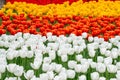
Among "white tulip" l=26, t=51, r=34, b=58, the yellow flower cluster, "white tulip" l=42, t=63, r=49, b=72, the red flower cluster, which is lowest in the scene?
"white tulip" l=42, t=63, r=49, b=72

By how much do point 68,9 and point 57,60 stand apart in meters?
5.09

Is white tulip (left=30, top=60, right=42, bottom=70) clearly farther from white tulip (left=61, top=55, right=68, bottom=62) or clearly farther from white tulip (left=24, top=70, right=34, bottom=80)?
white tulip (left=61, top=55, right=68, bottom=62)

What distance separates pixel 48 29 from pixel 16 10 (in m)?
3.11

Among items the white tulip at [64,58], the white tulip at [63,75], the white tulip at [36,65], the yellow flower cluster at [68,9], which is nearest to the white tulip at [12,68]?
the white tulip at [36,65]

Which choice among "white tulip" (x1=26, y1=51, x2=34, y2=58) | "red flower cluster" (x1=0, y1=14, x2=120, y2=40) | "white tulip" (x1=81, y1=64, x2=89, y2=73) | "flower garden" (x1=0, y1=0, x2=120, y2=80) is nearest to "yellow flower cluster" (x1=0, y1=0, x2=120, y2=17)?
"flower garden" (x1=0, y1=0, x2=120, y2=80)

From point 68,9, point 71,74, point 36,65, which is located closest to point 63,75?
point 71,74

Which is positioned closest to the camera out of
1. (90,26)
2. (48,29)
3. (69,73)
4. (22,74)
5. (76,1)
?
(69,73)

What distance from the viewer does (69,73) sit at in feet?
15.9

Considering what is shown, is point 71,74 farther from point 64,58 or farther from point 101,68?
point 64,58

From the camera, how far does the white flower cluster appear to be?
16.0 feet

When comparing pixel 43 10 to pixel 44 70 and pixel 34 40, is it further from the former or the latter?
pixel 44 70

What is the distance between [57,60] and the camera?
5.97 m

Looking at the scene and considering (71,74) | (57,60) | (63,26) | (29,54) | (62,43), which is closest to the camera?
(71,74)

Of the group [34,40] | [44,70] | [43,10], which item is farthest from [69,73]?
[43,10]
